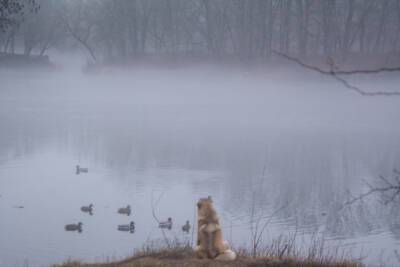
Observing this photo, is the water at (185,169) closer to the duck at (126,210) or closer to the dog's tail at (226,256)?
the duck at (126,210)

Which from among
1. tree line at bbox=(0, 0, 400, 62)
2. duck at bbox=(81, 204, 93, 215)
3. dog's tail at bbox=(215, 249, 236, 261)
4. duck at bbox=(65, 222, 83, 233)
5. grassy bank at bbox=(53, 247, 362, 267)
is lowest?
duck at bbox=(65, 222, 83, 233)

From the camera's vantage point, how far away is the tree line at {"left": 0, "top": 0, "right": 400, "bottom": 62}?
35.1m

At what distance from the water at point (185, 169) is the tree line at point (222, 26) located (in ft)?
29.3

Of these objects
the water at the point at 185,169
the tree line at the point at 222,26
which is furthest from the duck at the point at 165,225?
the tree line at the point at 222,26

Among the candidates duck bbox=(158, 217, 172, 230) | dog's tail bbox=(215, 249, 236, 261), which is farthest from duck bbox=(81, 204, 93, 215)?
dog's tail bbox=(215, 249, 236, 261)

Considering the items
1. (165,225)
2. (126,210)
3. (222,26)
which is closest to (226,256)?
(165,225)

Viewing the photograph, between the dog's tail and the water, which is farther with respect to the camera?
the water

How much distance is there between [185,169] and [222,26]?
1108 inches

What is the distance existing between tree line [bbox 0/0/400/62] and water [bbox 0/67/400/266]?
895 centimetres

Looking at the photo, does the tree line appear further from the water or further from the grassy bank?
the grassy bank

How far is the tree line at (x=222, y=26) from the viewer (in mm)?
35062

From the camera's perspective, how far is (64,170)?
10.9 meters

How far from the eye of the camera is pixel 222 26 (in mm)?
38469

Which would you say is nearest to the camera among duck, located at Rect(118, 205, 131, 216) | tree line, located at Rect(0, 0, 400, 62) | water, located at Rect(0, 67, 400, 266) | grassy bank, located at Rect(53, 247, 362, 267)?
grassy bank, located at Rect(53, 247, 362, 267)
